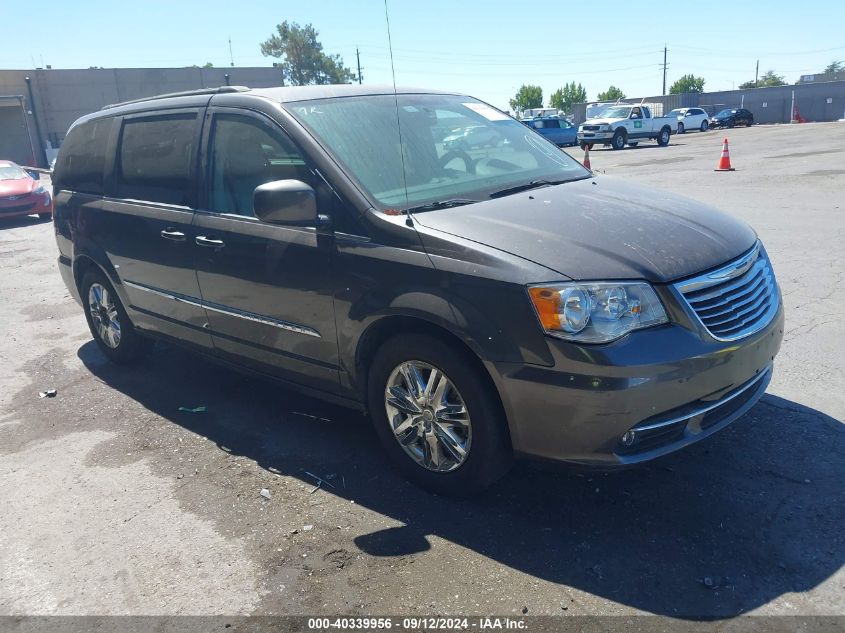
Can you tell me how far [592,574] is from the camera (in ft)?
9.60

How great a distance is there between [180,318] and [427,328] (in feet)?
7.25

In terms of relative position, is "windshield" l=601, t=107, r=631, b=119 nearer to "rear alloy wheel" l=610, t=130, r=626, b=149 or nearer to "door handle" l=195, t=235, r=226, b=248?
"rear alloy wheel" l=610, t=130, r=626, b=149

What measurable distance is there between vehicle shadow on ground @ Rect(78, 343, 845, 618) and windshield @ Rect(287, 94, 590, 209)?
1.50 metres

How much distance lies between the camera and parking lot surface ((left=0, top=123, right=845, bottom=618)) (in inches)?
113

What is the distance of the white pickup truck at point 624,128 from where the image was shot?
111 ft

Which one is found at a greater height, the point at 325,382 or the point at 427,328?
the point at 427,328

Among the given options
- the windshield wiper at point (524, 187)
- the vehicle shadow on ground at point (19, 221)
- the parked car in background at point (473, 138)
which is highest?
the parked car in background at point (473, 138)

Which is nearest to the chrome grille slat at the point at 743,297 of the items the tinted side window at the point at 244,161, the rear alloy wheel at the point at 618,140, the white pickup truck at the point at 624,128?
the tinted side window at the point at 244,161

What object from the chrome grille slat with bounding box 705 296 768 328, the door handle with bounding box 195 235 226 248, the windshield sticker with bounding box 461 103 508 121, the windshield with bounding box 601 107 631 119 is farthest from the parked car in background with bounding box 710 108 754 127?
the door handle with bounding box 195 235 226 248

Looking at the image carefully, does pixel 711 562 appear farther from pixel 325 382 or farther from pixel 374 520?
pixel 325 382

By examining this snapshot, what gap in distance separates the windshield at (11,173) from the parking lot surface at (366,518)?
1388 centimetres

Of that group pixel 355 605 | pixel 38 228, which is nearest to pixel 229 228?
pixel 355 605

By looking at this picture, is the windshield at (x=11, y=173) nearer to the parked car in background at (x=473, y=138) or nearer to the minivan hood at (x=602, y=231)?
the parked car in background at (x=473, y=138)

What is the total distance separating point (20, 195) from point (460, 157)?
1505cm
